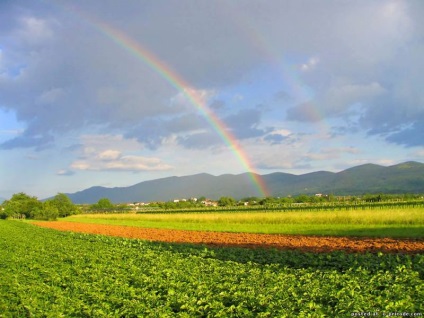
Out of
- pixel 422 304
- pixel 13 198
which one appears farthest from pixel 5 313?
pixel 13 198

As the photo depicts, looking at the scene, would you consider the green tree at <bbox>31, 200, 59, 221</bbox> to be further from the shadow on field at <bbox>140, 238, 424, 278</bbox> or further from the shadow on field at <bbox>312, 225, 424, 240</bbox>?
the shadow on field at <bbox>140, 238, 424, 278</bbox>

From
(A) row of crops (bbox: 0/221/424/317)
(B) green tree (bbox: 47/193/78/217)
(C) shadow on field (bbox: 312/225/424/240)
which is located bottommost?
(C) shadow on field (bbox: 312/225/424/240)

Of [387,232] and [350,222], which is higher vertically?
[350,222]

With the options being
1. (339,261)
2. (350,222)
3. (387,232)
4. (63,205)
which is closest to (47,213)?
(63,205)

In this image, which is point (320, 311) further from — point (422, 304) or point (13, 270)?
point (13, 270)

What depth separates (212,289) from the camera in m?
11.7

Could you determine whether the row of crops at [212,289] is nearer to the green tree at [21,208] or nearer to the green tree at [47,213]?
the green tree at [47,213]

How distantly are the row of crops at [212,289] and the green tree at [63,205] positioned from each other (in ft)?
353

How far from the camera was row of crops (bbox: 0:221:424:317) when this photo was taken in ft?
30.2

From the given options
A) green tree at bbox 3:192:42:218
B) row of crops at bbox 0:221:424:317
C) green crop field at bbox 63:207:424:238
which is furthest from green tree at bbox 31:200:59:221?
row of crops at bbox 0:221:424:317

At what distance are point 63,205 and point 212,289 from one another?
119 meters

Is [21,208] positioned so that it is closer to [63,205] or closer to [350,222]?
[63,205]

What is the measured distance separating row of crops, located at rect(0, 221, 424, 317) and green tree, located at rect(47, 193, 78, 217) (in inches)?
4235

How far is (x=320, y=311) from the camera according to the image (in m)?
8.46
